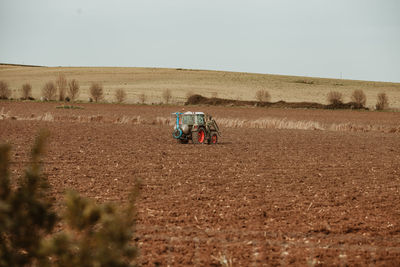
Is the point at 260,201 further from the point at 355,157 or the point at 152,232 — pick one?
the point at 355,157

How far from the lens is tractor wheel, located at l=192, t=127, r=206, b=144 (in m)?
19.0

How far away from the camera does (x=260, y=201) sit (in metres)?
8.73

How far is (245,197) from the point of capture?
9023mm

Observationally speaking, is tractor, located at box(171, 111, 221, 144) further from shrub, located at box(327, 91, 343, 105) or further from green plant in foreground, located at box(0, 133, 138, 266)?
shrub, located at box(327, 91, 343, 105)

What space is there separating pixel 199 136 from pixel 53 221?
659 inches

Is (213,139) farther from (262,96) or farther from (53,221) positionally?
(262,96)

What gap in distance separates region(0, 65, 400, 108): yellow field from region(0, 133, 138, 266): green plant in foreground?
59.5 meters

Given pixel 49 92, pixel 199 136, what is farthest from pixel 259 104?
pixel 199 136

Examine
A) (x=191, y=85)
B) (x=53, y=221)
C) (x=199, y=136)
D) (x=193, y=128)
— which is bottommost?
(x=199, y=136)

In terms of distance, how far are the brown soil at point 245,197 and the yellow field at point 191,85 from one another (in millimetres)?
47315

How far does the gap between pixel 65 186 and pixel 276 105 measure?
50.9m

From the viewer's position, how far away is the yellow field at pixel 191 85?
72.6 m

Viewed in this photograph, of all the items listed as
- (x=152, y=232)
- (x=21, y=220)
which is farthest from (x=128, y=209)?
(x=152, y=232)

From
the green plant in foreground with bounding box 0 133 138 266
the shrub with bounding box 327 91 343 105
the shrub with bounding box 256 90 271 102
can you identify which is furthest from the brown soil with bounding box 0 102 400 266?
the shrub with bounding box 256 90 271 102
